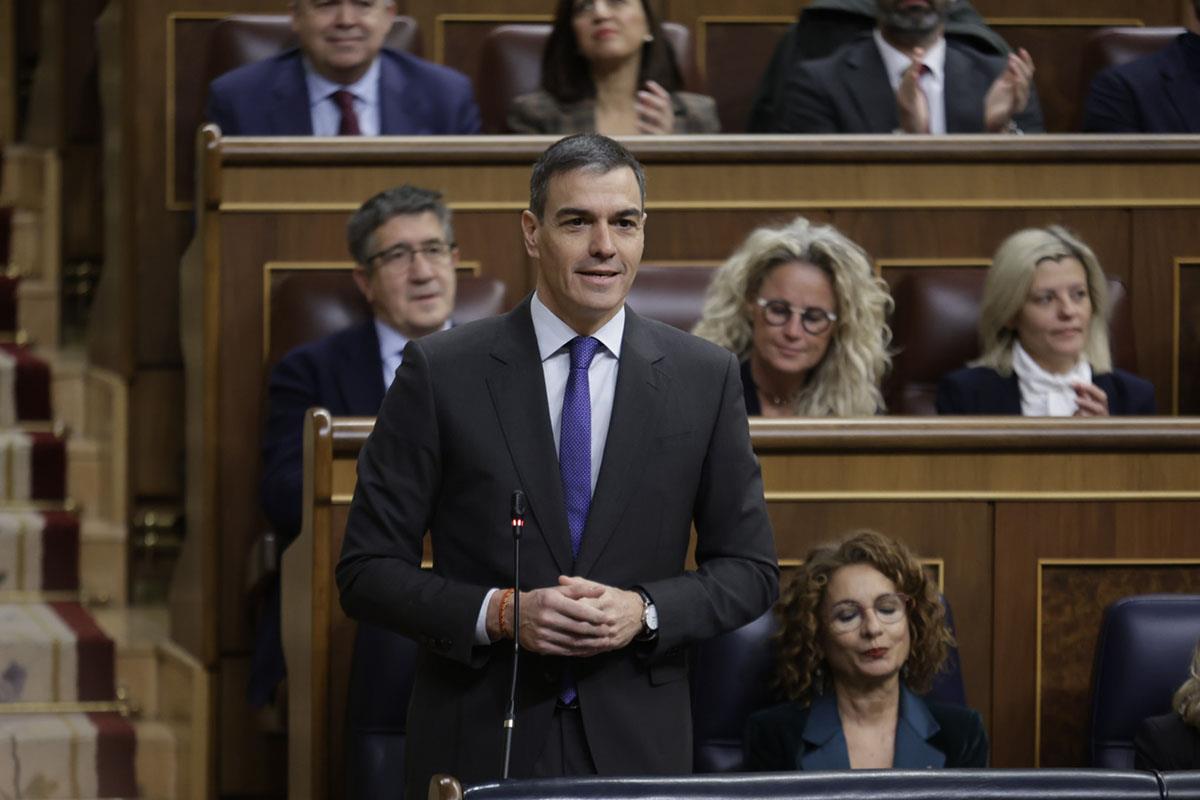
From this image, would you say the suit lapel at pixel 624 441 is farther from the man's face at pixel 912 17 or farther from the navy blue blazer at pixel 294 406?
the man's face at pixel 912 17

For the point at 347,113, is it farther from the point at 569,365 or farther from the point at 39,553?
the point at 569,365

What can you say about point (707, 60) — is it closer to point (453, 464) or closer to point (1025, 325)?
point (1025, 325)

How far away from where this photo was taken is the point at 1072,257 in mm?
2096

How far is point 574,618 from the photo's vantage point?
3.94 feet

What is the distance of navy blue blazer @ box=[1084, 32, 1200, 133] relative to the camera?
98.0 inches

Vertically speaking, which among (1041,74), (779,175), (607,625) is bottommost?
(607,625)

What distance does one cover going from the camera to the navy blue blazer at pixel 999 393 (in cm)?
206

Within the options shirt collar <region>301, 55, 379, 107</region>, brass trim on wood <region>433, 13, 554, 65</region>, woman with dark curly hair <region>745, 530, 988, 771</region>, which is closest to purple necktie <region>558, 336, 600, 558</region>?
woman with dark curly hair <region>745, 530, 988, 771</region>

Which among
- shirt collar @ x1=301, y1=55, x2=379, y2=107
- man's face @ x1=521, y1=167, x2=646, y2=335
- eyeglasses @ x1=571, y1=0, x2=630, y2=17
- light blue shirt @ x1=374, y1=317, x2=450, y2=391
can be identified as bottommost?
light blue shirt @ x1=374, y1=317, x2=450, y2=391

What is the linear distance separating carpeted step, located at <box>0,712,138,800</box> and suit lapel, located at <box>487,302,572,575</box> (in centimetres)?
103

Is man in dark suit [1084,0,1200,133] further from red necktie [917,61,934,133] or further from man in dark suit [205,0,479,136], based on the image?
man in dark suit [205,0,479,136]

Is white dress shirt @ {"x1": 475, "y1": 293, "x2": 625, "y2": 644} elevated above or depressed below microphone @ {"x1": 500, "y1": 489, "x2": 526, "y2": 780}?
above

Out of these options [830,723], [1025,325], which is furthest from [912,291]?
[830,723]

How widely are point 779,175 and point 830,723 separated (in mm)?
878
